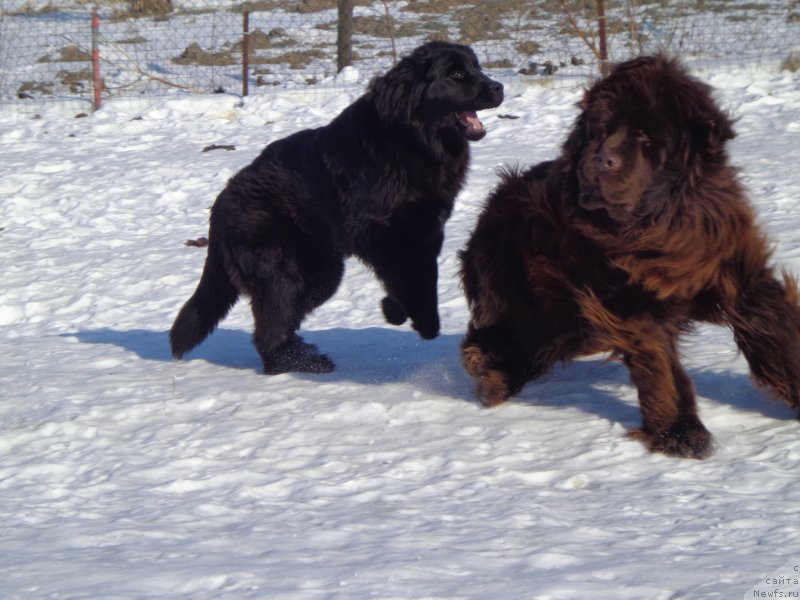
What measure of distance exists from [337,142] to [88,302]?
2.90 metres

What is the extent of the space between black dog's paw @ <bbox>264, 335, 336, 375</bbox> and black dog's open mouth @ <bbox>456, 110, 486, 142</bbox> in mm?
1413

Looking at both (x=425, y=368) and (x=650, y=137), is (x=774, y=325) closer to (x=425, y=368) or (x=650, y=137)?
(x=650, y=137)

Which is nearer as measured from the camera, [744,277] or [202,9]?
[744,277]

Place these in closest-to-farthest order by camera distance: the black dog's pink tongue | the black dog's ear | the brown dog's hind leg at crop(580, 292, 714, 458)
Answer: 1. the brown dog's hind leg at crop(580, 292, 714, 458)
2. the black dog's ear
3. the black dog's pink tongue

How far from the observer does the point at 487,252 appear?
12.9ft

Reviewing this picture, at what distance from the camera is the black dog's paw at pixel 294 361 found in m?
4.91

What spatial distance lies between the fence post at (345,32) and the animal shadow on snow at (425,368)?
29.5ft

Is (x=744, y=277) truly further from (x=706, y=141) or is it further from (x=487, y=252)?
(x=487, y=252)

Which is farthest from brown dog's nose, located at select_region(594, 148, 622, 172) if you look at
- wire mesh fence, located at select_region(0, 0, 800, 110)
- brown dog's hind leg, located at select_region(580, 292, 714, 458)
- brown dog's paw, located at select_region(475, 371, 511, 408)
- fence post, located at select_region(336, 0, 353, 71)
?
fence post, located at select_region(336, 0, 353, 71)

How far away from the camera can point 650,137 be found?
10.2 feet

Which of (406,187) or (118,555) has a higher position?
(406,187)

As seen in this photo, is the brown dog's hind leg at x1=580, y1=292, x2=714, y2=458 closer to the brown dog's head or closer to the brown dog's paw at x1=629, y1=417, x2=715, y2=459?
the brown dog's paw at x1=629, y1=417, x2=715, y2=459

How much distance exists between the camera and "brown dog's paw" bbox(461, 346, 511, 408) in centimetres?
391

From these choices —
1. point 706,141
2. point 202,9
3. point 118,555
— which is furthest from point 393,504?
point 202,9
